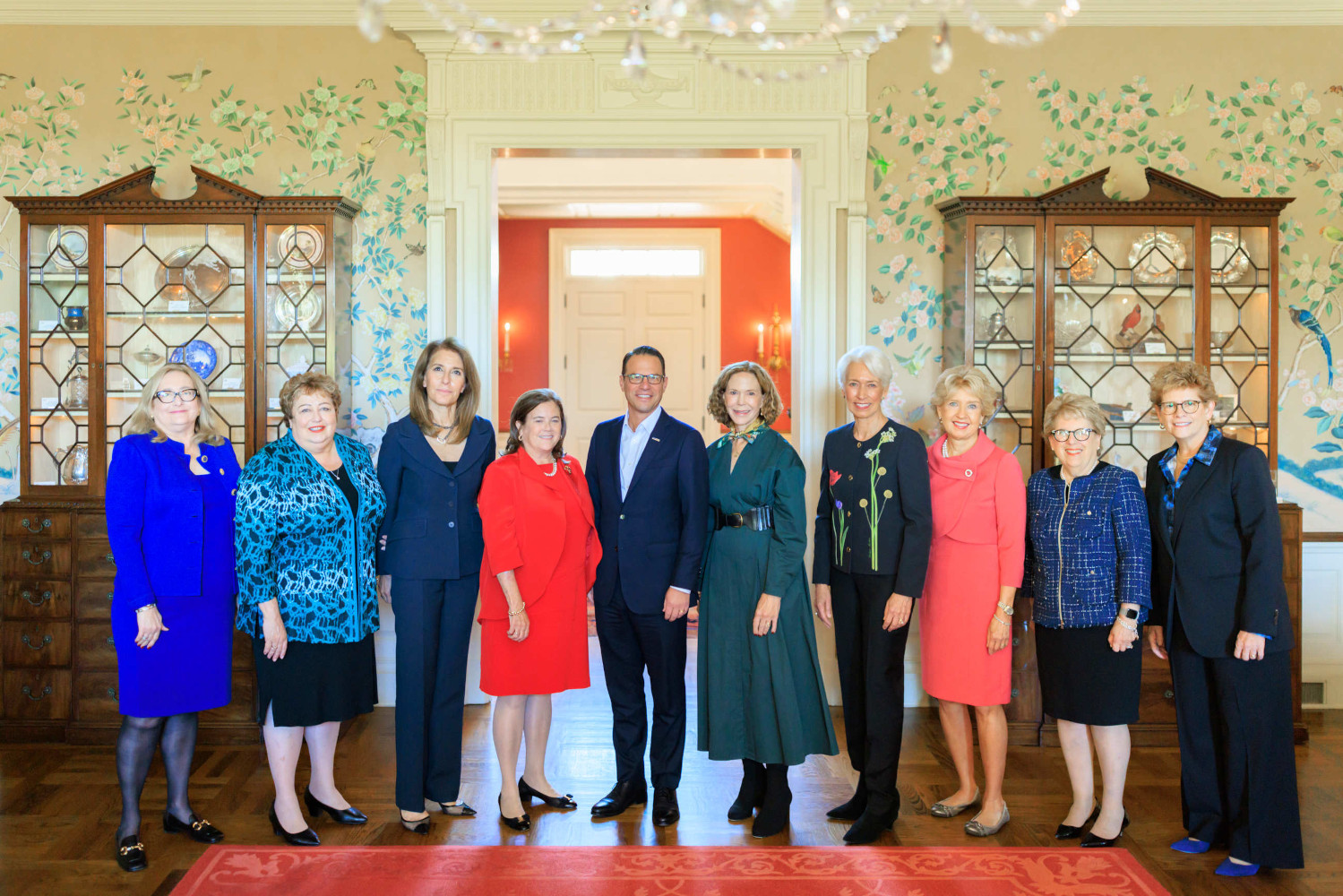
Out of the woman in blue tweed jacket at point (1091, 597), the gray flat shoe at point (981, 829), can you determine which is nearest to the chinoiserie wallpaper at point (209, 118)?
the woman in blue tweed jacket at point (1091, 597)

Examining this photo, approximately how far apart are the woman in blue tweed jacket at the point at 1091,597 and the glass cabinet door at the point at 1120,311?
1223 millimetres

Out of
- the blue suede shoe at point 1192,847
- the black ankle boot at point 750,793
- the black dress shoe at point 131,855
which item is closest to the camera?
the black dress shoe at point 131,855

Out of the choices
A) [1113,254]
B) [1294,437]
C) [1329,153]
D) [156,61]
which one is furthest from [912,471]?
[156,61]

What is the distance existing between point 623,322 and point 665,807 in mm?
5713

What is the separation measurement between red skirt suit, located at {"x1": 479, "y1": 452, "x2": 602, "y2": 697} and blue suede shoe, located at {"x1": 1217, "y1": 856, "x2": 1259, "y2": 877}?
1.99 meters

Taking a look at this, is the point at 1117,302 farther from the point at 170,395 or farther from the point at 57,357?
the point at 57,357

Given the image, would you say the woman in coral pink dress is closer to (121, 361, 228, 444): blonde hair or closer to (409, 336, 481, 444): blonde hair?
(409, 336, 481, 444): blonde hair

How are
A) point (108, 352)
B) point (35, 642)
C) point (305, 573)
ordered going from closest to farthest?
point (305, 573), point (35, 642), point (108, 352)

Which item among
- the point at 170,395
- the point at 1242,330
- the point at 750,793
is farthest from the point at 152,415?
the point at 1242,330

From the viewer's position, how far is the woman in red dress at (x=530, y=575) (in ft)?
9.66

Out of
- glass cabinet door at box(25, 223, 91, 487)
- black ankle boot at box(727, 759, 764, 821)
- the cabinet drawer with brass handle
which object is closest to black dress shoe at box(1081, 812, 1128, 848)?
black ankle boot at box(727, 759, 764, 821)

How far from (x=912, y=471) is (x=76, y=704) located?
11.4ft

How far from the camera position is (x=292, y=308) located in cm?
407

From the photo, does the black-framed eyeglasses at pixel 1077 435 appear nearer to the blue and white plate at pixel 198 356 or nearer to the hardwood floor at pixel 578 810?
the hardwood floor at pixel 578 810
